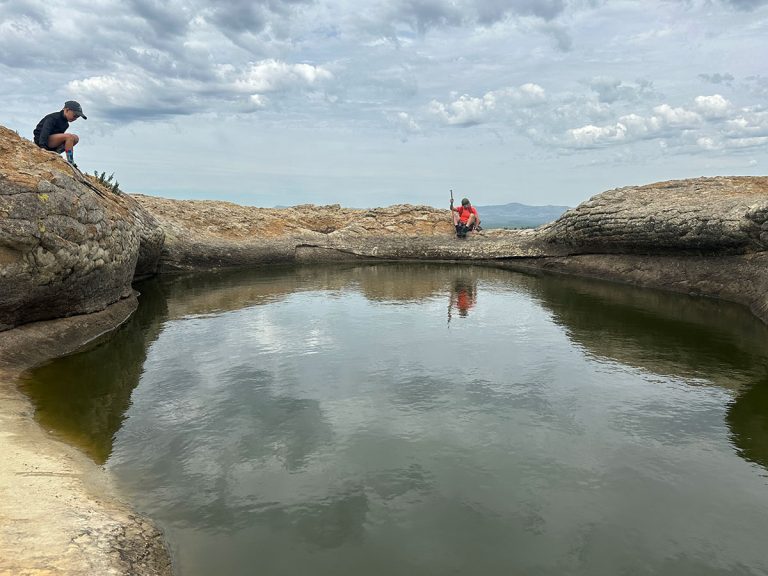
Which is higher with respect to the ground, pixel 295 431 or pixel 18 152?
pixel 18 152

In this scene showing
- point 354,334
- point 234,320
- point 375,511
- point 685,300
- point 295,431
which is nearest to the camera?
point 375,511

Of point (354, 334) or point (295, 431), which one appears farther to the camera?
point (354, 334)

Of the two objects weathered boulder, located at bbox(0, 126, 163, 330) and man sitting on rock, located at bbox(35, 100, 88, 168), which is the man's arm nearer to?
man sitting on rock, located at bbox(35, 100, 88, 168)

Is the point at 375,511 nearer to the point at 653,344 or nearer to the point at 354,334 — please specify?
the point at 354,334

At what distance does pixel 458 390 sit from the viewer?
9.23m

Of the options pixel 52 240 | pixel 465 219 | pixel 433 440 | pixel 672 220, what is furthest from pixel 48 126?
pixel 465 219

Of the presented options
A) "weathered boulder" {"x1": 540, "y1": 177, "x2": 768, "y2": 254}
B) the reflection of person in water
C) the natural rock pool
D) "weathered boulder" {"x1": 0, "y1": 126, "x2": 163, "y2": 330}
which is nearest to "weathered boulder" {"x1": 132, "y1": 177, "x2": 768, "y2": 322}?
"weathered boulder" {"x1": 540, "y1": 177, "x2": 768, "y2": 254}

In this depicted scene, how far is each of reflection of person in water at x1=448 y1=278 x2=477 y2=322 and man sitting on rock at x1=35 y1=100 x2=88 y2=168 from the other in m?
11.5

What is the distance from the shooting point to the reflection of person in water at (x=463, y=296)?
648 inches

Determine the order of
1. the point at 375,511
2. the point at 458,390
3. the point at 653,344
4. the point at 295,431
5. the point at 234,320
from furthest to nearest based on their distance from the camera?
1. the point at 234,320
2. the point at 653,344
3. the point at 458,390
4. the point at 295,431
5. the point at 375,511

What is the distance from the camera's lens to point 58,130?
50.3 ft

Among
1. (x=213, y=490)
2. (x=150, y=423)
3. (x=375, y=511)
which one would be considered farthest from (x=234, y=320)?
(x=375, y=511)

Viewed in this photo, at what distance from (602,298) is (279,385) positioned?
12680 millimetres

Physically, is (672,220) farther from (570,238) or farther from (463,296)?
(463,296)
